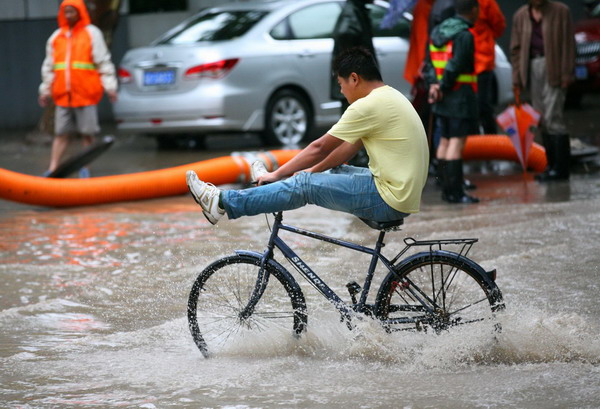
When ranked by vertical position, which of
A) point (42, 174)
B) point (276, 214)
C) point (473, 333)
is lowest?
point (42, 174)

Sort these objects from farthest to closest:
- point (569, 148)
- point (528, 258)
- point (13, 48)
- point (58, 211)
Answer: point (13, 48) < point (569, 148) < point (58, 211) < point (528, 258)

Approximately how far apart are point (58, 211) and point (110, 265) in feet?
8.35

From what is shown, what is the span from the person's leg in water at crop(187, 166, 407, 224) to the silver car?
7.74 metres

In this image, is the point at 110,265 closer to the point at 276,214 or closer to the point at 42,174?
the point at 276,214

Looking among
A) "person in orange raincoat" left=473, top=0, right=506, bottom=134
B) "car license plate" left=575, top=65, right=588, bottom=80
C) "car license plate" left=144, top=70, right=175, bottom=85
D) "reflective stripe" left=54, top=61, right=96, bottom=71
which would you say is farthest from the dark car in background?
"reflective stripe" left=54, top=61, right=96, bottom=71

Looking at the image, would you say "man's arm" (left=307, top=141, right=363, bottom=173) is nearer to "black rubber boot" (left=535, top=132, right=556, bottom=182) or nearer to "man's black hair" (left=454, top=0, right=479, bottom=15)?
"man's black hair" (left=454, top=0, right=479, bottom=15)

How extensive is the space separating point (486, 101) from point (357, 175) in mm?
6634

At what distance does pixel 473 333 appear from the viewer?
5.62m

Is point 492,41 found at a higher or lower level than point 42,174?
higher

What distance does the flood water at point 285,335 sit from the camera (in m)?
5.24

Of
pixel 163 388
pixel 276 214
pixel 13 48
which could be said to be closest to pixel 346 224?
pixel 276 214

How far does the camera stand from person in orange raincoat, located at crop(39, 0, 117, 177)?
38.1 ft

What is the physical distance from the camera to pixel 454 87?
10047mm

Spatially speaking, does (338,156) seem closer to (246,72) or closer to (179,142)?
(246,72)
